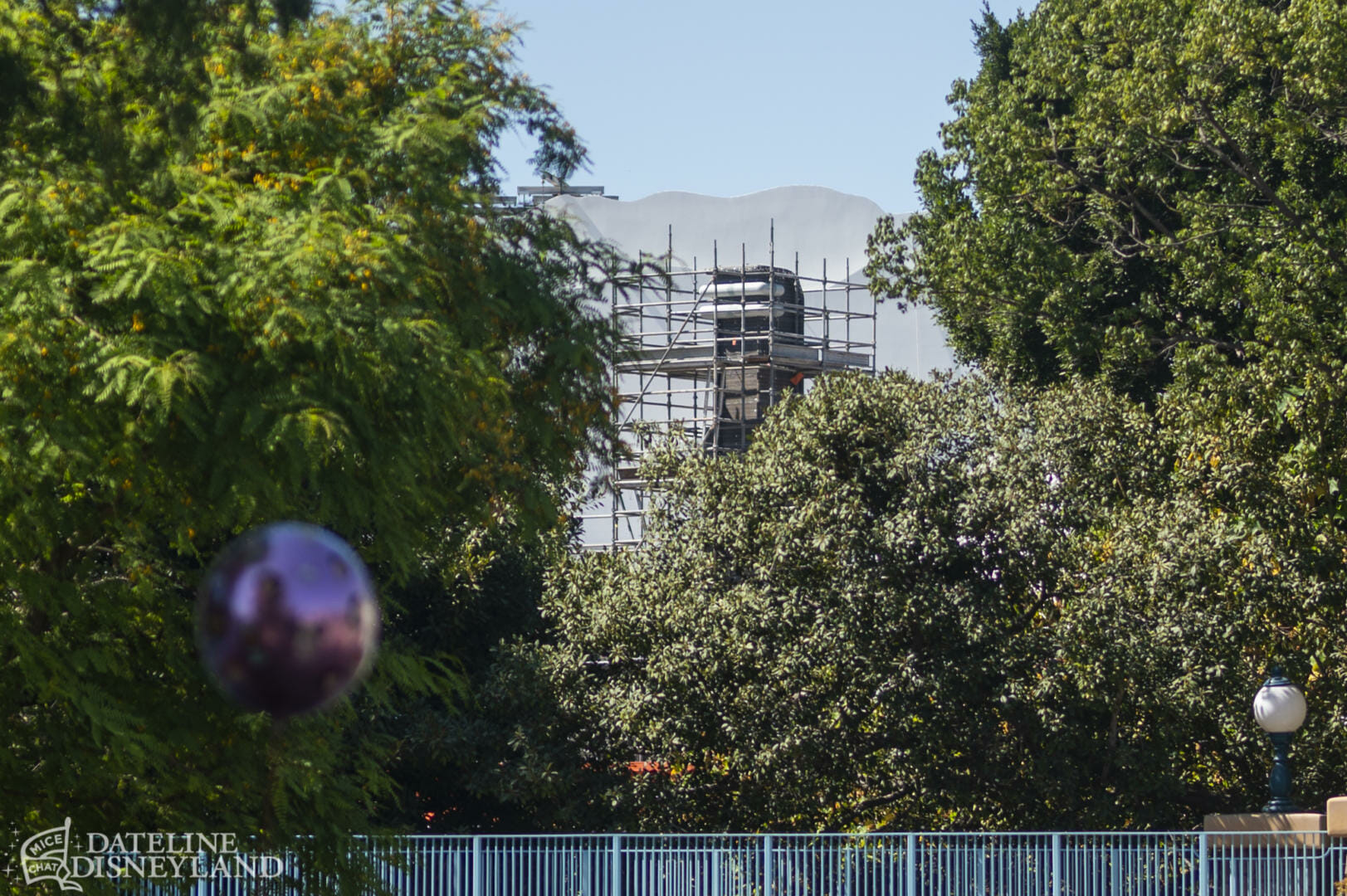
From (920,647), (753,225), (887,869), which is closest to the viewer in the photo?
(887,869)

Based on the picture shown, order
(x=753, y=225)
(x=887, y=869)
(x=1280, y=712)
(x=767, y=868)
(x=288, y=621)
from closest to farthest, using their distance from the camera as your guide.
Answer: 1. (x=288, y=621)
2. (x=1280, y=712)
3. (x=767, y=868)
4. (x=887, y=869)
5. (x=753, y=225)

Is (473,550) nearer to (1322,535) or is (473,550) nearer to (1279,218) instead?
(1322,535)

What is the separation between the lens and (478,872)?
15469 millimetres

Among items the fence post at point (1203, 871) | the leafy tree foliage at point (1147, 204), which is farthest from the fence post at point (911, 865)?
the leafy tree foliage at point (1147, 204)

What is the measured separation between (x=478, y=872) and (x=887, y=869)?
4.00 metres

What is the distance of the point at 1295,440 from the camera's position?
20938 mm

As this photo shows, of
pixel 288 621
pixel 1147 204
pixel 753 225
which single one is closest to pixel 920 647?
pixel 1147 204

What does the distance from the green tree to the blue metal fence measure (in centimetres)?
394

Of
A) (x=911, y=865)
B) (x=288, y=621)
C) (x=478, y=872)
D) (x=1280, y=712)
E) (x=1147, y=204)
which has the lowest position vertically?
(x=478, y=872)

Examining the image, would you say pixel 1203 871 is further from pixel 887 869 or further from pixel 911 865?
pixel 887 869

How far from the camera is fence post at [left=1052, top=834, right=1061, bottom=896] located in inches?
603

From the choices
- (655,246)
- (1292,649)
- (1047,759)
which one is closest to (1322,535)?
(1292,649)

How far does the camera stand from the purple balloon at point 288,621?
5777 millimetres

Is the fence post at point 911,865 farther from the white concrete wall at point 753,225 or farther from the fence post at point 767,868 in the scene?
the white concrete wall at point 753,225
